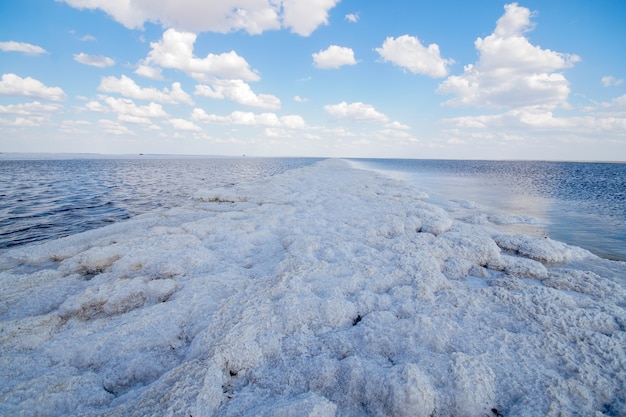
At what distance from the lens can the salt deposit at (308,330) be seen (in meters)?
2.87

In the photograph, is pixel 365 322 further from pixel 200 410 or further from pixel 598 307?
pixel 598 307

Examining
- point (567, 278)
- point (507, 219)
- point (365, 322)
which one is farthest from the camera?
point (507, 219)

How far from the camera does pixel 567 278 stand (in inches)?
218

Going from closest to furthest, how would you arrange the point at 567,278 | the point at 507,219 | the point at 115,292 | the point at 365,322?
the point at 365,322, the point at 115,292, the point at 567,278, the point at 507,219

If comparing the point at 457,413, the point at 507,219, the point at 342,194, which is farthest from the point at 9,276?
the point at 507,219

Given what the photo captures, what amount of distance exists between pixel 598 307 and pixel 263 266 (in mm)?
5866

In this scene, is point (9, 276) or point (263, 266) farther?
point (263, 266)

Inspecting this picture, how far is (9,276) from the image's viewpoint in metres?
5.66

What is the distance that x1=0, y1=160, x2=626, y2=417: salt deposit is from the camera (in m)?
2.87

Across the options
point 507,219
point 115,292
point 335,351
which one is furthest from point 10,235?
point 507,219

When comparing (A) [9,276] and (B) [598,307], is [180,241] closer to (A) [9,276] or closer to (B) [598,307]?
(A) [9,276]

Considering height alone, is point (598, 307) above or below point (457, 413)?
above

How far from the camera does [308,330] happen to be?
13.1 feet

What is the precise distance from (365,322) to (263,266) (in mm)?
2832
